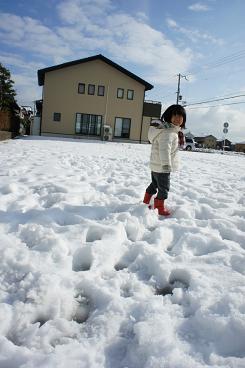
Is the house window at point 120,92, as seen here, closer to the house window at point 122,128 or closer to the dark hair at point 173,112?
the house window at point 122,128

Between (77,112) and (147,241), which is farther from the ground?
(77,112)

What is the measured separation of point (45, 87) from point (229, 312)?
2890cm

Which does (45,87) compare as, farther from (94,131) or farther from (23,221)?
(23,221)

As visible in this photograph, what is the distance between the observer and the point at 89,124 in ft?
98.7

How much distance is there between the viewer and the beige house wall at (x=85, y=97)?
94.2ft

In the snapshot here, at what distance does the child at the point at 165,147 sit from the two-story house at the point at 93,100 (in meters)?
26.1

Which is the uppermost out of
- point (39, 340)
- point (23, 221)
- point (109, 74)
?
point (109, 74)

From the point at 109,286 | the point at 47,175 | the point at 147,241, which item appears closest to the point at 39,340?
the point at 109,286

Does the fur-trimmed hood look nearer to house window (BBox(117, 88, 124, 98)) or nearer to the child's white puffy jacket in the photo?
the child's white puffy jacket

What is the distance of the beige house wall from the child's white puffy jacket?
2614 cm

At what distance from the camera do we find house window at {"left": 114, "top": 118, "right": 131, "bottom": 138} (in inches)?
1206

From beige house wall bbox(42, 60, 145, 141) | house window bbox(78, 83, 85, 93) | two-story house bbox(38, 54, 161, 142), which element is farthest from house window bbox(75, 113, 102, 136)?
house window bbox(78, 83, 85, 93)

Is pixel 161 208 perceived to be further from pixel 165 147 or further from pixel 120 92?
pixel 120 92

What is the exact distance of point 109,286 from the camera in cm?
227
